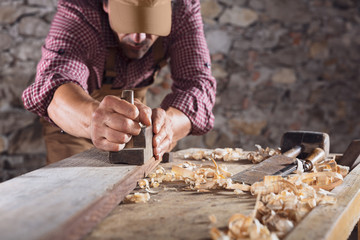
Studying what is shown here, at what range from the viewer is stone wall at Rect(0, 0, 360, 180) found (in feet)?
10.3

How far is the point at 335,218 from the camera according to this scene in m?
0.76

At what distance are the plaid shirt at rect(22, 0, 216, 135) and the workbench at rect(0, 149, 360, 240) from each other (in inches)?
19.6

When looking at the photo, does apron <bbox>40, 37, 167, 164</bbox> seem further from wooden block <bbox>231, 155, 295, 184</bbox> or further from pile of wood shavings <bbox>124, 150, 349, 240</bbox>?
wooden block <bbox>231, 155, 295, 184</bbox>

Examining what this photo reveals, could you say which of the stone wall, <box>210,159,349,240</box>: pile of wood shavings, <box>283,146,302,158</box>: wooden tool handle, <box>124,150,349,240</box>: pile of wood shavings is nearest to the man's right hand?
<box>124,150,349,240</box>: pile of wood shavings

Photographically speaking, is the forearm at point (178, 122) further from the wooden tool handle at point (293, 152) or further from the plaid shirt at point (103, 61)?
the wooden tool handle at point (293, 152)

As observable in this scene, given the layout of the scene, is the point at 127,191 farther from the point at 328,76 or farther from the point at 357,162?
the point at 328,76

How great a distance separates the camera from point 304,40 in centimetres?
319

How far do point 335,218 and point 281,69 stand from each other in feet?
8.43

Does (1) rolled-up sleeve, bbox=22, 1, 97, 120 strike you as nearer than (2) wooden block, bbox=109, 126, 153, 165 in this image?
No

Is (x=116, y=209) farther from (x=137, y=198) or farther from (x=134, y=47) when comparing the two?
(x=134, y=47)

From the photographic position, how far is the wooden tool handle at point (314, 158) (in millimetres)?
1210

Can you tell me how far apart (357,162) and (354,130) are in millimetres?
2198

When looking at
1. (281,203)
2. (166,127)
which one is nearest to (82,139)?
(166,127)

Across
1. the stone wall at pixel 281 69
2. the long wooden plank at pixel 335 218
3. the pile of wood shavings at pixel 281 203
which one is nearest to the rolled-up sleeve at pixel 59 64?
the pile of wood shavings at pixel 281 203
